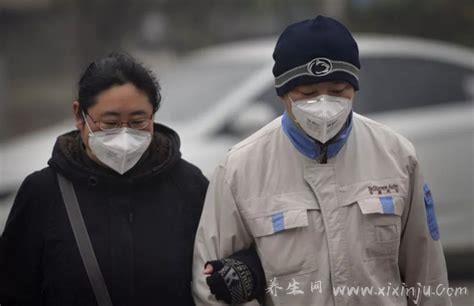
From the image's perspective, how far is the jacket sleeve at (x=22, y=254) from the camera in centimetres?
329

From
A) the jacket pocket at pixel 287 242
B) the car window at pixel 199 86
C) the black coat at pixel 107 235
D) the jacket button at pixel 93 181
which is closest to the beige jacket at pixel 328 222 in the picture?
the jacket pocket at pixel 287 242

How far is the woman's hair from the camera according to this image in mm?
3295

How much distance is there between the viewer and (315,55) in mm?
3160

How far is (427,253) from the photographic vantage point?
3.24 metres

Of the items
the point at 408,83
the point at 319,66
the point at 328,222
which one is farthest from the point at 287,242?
the point at 408,83

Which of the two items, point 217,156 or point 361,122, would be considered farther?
point 217,156

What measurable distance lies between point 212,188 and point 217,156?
365 centimetres

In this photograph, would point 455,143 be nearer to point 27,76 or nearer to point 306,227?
point 306,227

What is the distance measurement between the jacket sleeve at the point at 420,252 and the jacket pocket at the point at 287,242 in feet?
1.02

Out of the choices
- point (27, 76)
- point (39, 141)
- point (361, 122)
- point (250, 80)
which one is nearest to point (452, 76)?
point (250, 80)

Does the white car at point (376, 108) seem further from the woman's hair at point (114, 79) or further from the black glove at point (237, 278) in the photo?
the black glove at point (237, 278)

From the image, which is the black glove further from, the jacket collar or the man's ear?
the man's ear

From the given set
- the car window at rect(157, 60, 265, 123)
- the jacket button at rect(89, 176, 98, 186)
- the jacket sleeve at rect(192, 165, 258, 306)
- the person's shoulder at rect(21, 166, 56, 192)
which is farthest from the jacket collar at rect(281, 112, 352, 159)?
the car window at rect(157, 60, 265, 123)

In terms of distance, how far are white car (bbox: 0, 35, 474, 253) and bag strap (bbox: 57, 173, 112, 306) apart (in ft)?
11.6
